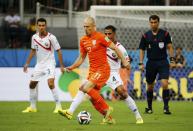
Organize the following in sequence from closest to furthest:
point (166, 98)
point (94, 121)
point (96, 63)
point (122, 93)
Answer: point (96, 63)
point (122, 93)
point (94, 121)
point (166, 98)

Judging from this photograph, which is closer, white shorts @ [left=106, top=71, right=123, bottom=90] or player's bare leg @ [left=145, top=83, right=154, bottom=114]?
white shorts @ [left=106, top=71, right=123, bottom=90]

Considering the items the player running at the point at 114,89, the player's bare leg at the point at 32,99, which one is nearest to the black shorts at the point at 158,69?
the player running at the point at 114,89

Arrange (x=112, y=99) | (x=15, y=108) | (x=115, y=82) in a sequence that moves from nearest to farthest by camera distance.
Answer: (x=115, y=82)
(x=15, y=108)
(x=112, y=99)

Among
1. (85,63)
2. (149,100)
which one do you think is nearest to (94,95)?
(149,100)

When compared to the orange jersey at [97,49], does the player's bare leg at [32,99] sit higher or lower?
lower

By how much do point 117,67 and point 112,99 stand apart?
24.4ft

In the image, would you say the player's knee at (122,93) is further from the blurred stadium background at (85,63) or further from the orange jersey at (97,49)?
the blurred stadium background at (85,63)

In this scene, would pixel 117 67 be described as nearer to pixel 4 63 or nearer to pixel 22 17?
pixel 4 63

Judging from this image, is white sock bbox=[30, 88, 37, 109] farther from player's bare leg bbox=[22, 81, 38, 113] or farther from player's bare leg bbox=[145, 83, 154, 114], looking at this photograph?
player's bare leg bbox=[145, 83, 154, 114]

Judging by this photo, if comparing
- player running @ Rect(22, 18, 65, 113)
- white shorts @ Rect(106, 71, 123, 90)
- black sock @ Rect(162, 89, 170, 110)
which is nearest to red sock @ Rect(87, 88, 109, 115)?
white shorts @ Rect(106, 71, 123, 90)

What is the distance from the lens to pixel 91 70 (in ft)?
45.0

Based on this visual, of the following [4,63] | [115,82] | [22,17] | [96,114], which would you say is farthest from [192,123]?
[22,17]

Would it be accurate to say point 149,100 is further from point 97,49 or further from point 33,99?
point 97,49

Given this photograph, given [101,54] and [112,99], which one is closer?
[101,54]
